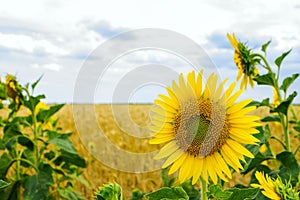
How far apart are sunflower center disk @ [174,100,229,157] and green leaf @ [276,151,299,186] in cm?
77

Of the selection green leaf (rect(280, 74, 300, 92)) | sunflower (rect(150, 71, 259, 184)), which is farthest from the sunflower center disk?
green leaf (rect(280, 74, 300, 92))

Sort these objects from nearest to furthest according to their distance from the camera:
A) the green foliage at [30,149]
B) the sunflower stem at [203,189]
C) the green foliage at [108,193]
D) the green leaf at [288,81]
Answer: the green foliage at [108,193], the sunflower stem at [203,189], the green leaf at [288,81], the green foliage at [30,149]

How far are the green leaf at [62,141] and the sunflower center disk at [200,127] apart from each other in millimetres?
1273

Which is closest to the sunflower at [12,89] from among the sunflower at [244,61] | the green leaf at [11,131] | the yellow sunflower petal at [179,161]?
the green leaf at [11,131]

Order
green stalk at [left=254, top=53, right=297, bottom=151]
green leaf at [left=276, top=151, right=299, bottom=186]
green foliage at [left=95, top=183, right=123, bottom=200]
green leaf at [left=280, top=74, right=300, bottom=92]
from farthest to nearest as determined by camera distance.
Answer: green leaf at [left=280, top=74, right=300, bottom=92], green stalk at [left=254, top=53, right=297, bottom=151], green leaf at [left=276, top=151, right=299, bottom=186], green foliage at [left=95, top=183, right=123, bottom=200]

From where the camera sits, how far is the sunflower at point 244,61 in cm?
227

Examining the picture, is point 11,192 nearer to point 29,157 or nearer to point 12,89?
point 29,157

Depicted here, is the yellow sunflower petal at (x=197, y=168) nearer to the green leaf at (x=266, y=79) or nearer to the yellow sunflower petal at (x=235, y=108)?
the yellow sunflower petal at (x=235, y=108)

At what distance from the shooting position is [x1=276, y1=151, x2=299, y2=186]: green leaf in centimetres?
189

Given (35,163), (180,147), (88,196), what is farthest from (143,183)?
(180,147)

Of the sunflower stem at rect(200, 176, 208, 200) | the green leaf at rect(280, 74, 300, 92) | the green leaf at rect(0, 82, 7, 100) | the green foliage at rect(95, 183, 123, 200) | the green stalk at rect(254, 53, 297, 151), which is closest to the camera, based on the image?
the green foliage at rect(95, 183, 123, 200)

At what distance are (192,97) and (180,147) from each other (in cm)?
14

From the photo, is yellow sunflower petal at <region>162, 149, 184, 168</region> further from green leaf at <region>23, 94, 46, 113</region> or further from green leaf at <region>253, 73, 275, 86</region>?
green leaf at <region>23, 94, 46, 113</region>

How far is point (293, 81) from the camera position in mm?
2283
